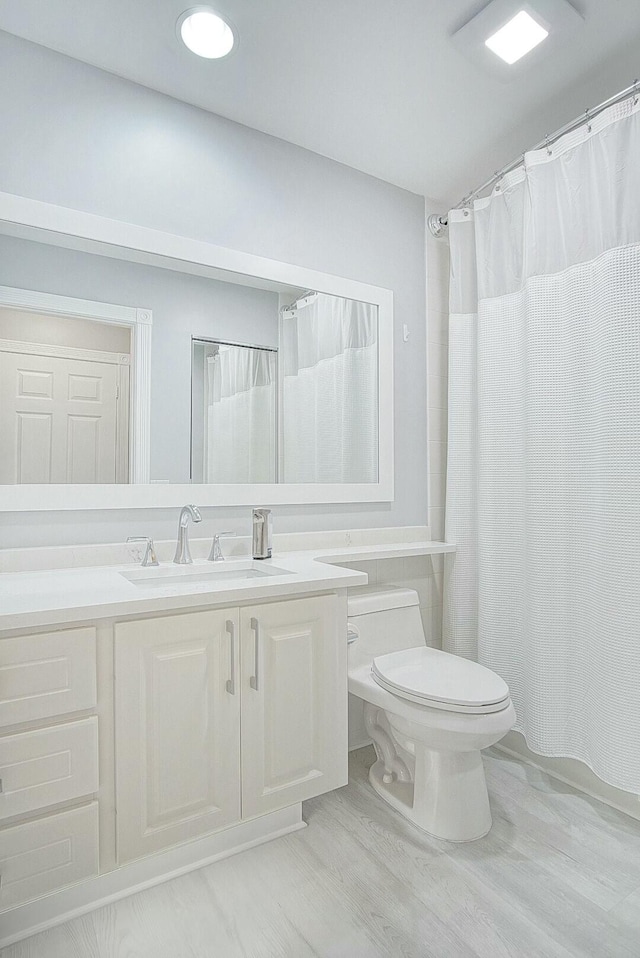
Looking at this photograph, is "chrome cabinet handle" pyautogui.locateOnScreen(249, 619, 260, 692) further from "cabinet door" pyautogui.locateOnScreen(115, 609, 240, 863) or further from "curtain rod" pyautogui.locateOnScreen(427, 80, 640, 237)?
"curtain rod" pyautogui.locateOnScreen(427, 80, 640, 237)

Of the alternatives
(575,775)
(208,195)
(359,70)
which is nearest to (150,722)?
(575,775)

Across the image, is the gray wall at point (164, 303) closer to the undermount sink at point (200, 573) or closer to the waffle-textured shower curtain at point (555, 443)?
the undermount sink at point (200, 573)

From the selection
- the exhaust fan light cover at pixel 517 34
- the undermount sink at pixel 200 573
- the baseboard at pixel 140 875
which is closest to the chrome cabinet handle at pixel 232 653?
the undermount sink at pixel 200 573

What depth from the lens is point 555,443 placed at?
1924mm

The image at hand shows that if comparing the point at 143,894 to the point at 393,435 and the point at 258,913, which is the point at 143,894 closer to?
the point at 258,913

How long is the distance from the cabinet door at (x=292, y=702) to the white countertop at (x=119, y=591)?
60 mm

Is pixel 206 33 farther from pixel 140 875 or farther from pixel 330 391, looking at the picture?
pixel 140 875

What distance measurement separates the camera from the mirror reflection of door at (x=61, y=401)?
1557 millimetres

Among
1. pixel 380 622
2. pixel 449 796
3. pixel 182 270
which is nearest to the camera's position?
pixel 449 796

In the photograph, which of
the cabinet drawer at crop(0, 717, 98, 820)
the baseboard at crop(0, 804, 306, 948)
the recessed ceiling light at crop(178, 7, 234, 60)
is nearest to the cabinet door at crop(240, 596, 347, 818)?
the baseboard at crop(0, 804, 306, 948)

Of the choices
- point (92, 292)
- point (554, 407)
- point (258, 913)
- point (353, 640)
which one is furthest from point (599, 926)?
point (92, 292)

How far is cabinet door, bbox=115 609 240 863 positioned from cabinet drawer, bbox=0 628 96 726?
0.07 meters

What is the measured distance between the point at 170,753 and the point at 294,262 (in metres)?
1.69

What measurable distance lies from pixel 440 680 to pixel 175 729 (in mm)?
796
